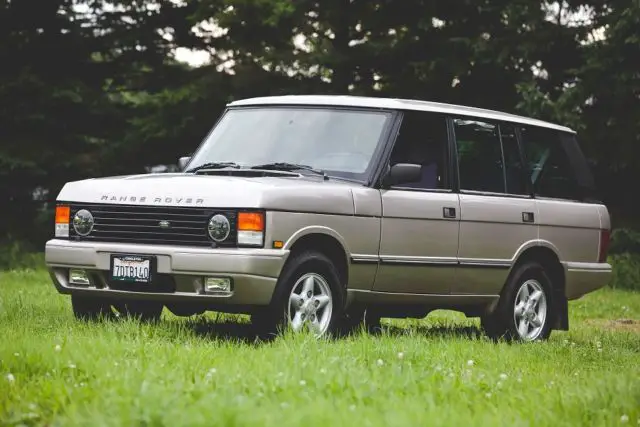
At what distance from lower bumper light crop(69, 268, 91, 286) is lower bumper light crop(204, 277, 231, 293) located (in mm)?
1026

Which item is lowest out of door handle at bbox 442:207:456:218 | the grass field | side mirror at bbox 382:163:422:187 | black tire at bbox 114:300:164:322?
black tire at bbox 114:300:164:322

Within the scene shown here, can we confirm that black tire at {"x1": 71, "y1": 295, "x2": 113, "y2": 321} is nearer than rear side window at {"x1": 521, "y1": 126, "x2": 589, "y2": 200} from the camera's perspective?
Yes

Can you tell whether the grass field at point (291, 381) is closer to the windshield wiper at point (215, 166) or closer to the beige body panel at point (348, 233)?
the beige body panel at point (348, 233)

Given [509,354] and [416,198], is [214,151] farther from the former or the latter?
[509,354]

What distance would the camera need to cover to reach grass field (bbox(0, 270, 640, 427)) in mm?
5629

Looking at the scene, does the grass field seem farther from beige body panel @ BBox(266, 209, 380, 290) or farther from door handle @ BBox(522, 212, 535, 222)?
door handle @ BBox(522, 212, 535, 222)

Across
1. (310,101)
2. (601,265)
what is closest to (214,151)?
(310,101)

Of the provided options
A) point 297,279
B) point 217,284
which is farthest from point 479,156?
point 217,284

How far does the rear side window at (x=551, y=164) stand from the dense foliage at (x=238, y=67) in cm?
871

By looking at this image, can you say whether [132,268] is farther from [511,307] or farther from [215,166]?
[511,307]

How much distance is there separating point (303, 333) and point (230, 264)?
708mm

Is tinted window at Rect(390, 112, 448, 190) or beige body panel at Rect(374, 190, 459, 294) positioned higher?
tinted window at Rect(390, 112, 448, 190)

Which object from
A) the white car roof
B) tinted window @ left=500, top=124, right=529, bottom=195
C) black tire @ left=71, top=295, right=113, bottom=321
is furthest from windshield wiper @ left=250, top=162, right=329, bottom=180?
tinted window @ left=500, top=124, right=529, bottom=195

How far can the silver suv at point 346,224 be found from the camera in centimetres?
880
